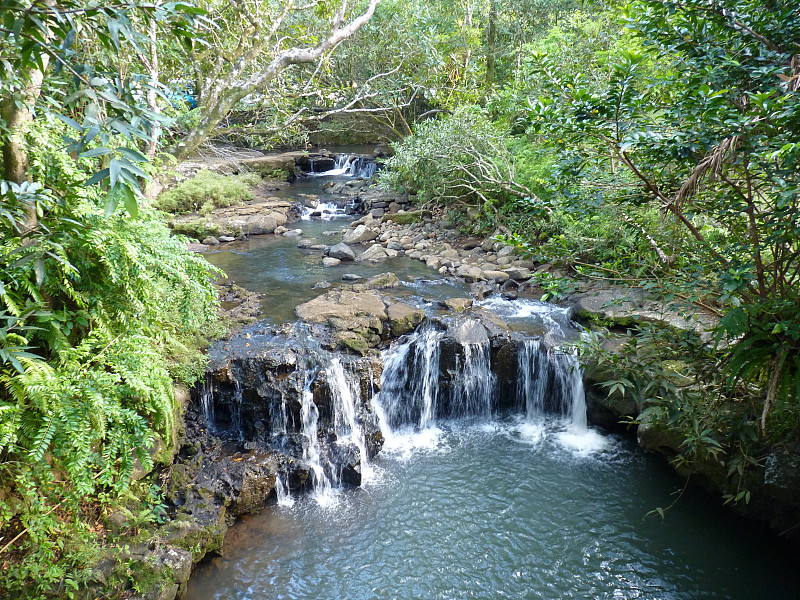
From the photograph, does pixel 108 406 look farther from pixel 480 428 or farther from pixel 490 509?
pixel 480 428

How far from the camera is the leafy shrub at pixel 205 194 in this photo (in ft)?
54.4

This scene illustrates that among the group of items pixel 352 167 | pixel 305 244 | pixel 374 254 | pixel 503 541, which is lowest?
pixel 503 541

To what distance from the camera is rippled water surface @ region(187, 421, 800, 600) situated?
5605 mm

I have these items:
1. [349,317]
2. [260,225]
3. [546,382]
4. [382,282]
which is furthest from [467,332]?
[260,225]

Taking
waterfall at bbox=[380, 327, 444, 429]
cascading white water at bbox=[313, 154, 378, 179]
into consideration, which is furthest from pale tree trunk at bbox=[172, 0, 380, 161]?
cascading white water at bbox=[313, 154, 378, 179]

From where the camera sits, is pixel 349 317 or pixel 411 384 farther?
pixel 349 317

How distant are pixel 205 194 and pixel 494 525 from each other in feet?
48.1

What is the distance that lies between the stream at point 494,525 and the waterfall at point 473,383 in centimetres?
Answer: 2

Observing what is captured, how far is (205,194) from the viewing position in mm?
17438

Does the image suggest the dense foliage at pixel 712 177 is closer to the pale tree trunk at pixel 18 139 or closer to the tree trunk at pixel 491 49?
the pale tree trunk at pixel 18 139

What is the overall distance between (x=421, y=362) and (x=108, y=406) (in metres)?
5.39

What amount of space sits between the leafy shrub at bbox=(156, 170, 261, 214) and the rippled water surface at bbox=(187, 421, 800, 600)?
479 inches

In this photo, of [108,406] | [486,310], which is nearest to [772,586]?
[486,310]

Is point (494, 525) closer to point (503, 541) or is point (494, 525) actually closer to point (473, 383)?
point (503, 541)
